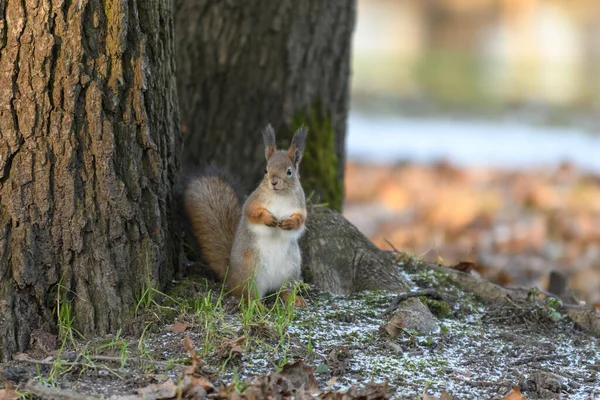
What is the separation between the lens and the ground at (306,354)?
264 cm

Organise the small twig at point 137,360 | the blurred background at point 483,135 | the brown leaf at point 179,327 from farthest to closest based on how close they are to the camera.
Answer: the blurred background at point 483,135, the brown leaf at point 179,327, the small twig at point 137,360

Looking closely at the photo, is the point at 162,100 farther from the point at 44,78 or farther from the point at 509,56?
the point at 509,56

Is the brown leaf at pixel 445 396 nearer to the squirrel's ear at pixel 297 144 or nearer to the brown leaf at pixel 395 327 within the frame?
the brown leaf at pixel 395 327

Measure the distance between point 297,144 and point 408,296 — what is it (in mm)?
786

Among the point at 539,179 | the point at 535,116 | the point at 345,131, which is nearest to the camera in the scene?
the point at 345,131

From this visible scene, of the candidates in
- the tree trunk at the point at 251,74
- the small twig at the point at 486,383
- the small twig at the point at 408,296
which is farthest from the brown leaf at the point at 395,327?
the tree trunk at the point at 251,74

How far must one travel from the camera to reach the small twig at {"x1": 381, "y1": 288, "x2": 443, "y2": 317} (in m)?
3.32

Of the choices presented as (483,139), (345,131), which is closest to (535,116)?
(483,139)

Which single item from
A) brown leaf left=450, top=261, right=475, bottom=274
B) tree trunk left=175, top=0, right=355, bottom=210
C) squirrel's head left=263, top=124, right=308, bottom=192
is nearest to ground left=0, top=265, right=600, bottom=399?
squirrel's head left=263, top=124, right=308, bottom=192

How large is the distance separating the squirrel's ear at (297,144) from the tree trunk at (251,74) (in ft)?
4.11

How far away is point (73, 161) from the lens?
115 inches

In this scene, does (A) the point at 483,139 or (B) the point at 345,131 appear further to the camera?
(A) the point at 483,139

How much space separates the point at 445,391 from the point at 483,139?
8.49 m

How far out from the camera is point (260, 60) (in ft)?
15.4
